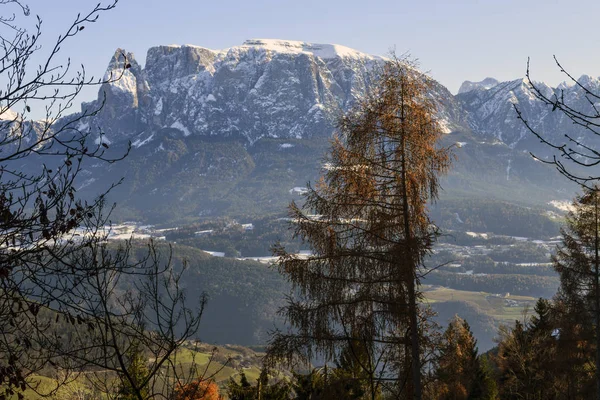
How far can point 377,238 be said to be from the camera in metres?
13.2

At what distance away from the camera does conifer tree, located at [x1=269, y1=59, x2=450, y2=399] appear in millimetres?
13050

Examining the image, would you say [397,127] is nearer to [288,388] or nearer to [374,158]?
[374,158]

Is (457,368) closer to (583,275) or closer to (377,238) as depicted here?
(583,275)

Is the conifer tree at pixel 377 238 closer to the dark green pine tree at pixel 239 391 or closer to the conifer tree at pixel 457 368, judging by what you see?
the conifer tree at pixel 457 368

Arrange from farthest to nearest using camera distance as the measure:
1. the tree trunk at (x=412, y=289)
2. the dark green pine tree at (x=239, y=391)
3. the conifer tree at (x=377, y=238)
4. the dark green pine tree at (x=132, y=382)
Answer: the dark green pine tree at (x=239, y=391) → the conifer tree at (x=377, y=238) → the tree trunk at (x=412, y=289) → the dark green pine tree at (x=132, y=382)

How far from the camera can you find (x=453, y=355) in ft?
43.2

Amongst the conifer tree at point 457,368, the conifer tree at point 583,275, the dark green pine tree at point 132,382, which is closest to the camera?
the dark green pine tree at point 132,382

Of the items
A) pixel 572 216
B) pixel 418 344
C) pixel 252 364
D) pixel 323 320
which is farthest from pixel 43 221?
pixel 252 364

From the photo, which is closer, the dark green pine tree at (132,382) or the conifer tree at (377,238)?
the dark green pine tree at (132,382)

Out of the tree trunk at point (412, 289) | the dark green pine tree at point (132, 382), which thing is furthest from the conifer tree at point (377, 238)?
the dark green pine tree at point (132, 382)

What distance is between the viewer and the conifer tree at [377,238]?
42.8 ft

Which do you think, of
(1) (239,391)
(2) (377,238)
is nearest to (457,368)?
(1) (239,391)

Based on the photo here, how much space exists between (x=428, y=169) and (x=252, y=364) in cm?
16129

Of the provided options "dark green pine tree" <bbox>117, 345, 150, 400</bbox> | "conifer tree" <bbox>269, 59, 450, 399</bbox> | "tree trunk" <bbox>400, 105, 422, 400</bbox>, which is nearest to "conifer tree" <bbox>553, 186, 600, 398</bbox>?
"conifer tree" <bbox>269, 59, 450, 399</bbox>
